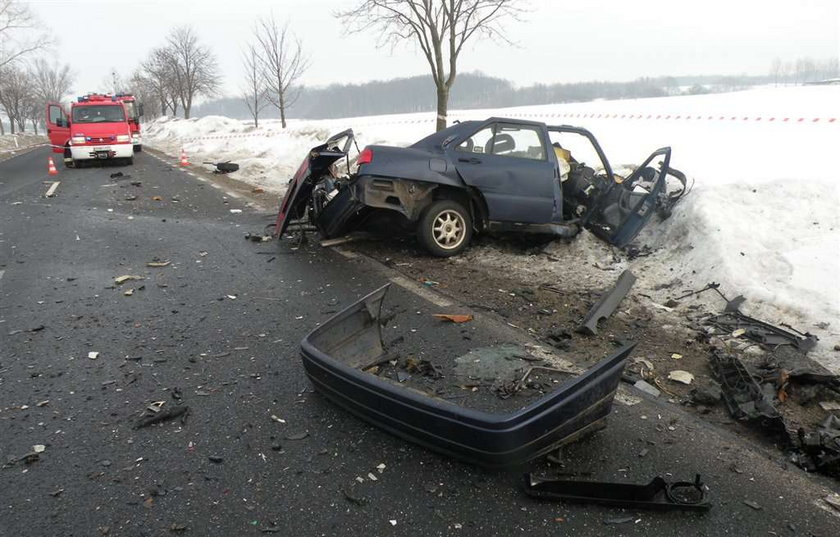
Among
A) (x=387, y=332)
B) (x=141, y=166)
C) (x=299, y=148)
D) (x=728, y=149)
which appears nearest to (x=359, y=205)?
(x=387, y=332)

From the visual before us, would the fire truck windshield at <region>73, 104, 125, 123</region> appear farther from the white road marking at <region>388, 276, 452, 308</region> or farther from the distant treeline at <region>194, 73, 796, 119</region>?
the distant treeline at <region>194, 73, 796, 119</region>

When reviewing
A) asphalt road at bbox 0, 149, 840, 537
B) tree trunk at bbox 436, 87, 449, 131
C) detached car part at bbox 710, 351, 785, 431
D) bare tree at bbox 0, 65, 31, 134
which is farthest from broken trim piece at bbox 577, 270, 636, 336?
bare tree at bbox 0, 65, 31, 134

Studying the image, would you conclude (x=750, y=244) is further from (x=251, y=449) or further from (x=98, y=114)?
(x=98, y=114)

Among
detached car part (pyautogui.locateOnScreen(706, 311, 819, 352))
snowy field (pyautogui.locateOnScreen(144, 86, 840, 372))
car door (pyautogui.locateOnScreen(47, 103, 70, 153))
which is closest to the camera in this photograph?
detached car part (pyautogui.locateOnScreen(706, 311, 819, 352))

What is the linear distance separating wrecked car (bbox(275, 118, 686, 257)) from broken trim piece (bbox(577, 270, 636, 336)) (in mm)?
1486

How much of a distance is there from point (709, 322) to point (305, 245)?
17.0ft

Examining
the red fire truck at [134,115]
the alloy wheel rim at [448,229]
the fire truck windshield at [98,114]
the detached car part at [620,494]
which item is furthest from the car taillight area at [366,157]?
the red fire truck at [134,115]

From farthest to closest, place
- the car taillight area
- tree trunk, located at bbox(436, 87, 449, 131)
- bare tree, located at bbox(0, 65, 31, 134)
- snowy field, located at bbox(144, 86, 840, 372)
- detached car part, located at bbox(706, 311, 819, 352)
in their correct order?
bare tree, located at bbox(0, 65, 31, 134)
tree trunk, located at bbox(436, 87, 449, 131)
the car taillight area
snowy field, located at bbox(144, 86, 840, 372)
detached car part, located at bbox(706, 311, 819, 352)

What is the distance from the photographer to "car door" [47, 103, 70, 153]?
20.0 metres

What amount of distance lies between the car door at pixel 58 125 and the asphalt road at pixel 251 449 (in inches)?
696

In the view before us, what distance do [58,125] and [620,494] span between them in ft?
76.5

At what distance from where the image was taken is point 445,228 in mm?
6984

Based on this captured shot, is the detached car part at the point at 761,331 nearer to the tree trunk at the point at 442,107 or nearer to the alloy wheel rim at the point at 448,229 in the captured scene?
the alloy wheel rim at the point at 448,229

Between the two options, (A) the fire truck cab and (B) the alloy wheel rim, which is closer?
(B) the alloy wheel rim
